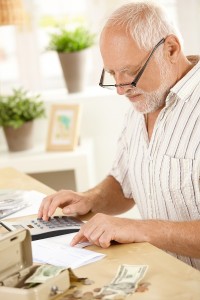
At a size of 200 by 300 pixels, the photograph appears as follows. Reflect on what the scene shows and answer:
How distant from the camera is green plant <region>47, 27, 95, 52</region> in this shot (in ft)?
13.6

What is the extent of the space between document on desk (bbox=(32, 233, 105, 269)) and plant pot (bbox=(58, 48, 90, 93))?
89.5 inches

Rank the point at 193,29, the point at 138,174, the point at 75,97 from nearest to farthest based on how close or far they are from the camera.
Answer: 1. the point at 138,174
2. the point at 75,97
3. the point at 193,29

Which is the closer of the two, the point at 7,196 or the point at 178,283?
the point at 178,283

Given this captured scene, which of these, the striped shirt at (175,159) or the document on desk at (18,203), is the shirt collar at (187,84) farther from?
the document on desk at (18,203)

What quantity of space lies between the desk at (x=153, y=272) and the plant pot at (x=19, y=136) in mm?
2169

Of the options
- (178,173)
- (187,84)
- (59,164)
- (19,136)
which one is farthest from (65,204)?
(19,136)

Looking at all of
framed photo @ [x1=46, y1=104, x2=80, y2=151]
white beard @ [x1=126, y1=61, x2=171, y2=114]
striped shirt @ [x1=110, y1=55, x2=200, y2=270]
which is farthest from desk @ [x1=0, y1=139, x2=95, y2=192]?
white beard @ [x1=126, y1=61, x2=171, y2=114]

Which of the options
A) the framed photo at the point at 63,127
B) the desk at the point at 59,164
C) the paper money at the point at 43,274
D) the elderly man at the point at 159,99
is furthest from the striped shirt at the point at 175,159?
the framed photo at the point at 63,127

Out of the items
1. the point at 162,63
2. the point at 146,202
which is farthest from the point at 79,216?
the point at 162,63

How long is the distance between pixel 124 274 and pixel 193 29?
123 inches

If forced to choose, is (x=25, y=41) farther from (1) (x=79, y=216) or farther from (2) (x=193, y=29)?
(1) (x=79, y=216)

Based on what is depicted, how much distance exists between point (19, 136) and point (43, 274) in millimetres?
2507

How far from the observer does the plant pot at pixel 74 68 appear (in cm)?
412

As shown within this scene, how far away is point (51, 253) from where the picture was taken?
1865 mm
